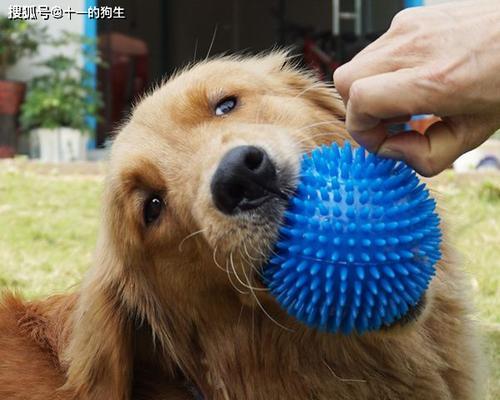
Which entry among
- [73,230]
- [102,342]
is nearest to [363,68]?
[102,342]

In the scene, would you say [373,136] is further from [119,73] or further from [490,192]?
[119,73]

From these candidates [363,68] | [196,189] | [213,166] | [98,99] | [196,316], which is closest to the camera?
[363,68]

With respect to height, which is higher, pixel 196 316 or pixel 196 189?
pixel 196 189

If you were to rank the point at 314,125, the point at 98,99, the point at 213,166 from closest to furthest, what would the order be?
1. the point at 213,166
2. the point at 314,125
3. the point at 98,99

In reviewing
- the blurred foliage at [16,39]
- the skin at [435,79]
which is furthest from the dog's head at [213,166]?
the blurred foliage at [16,39]

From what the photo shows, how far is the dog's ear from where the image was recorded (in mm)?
2557

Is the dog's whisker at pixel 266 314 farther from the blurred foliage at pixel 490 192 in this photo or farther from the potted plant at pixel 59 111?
the potted plant at pixel 59 111

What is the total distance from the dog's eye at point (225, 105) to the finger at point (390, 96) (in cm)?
86

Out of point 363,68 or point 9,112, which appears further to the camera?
point 9,112

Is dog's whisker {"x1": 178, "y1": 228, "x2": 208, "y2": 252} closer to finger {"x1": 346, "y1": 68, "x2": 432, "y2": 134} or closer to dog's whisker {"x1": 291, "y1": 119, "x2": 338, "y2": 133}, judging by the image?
dog's whisker {"x1": 291, "y1": 119, "x2": 338, "y2": 133}

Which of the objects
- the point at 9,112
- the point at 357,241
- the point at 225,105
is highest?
the point at 225,105

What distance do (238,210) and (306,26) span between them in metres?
13.6

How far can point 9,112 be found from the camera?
10422 mm

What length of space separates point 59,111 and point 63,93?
0.80 ft
